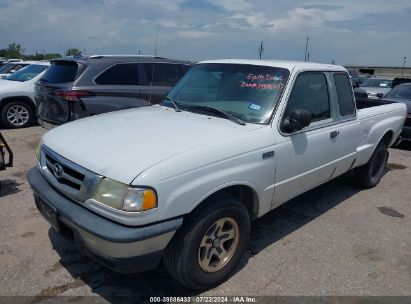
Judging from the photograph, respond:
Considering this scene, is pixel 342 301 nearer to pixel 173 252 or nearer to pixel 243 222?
pixel 243 222

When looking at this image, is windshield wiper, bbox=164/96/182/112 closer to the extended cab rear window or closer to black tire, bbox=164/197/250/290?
black tire, bbox=164/197/250/290

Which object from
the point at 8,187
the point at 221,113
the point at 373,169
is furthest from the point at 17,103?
the point at 373,169

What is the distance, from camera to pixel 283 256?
3.77 m

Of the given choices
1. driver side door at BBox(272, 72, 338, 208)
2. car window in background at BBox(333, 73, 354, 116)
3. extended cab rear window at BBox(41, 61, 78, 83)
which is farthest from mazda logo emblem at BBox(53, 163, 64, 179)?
extended cab rear window at BBox(41, 61, 78, 83)

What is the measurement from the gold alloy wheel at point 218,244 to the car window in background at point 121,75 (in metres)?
4.75

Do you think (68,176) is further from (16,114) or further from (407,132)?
(407,132)

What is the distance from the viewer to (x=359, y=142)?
4984 millimetres

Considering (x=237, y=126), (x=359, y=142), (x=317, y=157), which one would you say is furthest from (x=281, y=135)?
(x=359, y=142)

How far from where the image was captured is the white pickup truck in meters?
2.61

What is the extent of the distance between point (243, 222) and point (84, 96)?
14.8 feet

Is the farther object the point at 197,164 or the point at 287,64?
the point at 287,64

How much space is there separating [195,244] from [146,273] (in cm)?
76

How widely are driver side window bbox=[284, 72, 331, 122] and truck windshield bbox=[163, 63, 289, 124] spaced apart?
0.18 meters

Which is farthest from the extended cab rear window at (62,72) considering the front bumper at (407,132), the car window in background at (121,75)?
the front bumper at (407,132)
